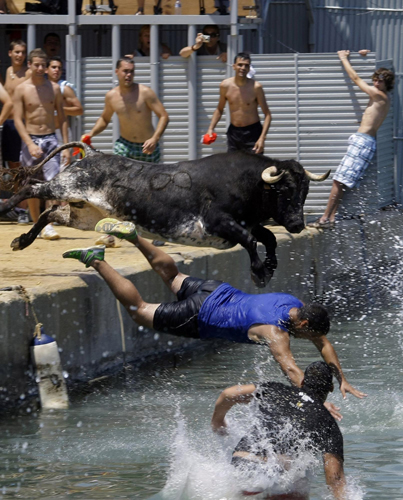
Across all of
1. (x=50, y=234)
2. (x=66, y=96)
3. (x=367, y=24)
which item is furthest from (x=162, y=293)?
(x=367, y=24)

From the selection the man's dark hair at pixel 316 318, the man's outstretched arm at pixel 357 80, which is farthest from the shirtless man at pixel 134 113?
the man's dark hair at pixel 316 318

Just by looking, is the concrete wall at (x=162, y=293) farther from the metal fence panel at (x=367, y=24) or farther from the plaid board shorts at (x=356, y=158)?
the metal fence panel at (x=367, y=24)

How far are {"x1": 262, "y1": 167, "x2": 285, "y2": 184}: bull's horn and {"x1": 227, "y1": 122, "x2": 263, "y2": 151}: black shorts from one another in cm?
333

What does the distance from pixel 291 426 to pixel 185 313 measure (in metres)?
2.20

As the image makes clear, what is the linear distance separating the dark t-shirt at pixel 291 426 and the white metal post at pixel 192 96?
732 cm

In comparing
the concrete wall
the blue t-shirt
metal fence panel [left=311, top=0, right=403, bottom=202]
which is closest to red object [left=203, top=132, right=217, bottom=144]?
the concrete wall

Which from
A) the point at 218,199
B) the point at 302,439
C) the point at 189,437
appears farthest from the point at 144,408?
the point at 302,439

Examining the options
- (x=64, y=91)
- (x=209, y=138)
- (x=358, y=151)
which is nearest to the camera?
(x=209, y=138)

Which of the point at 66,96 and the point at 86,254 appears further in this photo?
the point at 66,96

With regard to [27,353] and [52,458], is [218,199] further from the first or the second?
[52,458]

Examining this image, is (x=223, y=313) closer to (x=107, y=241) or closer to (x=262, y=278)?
(x=262, y=278)

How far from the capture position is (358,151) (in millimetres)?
12562

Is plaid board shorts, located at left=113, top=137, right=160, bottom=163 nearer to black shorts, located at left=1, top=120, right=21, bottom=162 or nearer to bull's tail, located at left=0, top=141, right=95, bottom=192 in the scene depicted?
bull's tail, located at left=0, top=141, right=95, bottom=192

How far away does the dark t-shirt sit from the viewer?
18.4 feet
